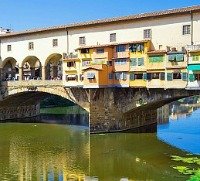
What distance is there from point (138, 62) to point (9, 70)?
2398 cm

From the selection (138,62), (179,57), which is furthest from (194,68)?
(138,62)

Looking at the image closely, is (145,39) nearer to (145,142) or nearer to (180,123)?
(145,142)

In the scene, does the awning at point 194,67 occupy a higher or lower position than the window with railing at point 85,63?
lower

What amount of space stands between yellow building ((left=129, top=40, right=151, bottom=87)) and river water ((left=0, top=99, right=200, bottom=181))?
5.54 m

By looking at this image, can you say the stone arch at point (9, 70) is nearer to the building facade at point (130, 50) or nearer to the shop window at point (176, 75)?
the building facade at point (130, 50)

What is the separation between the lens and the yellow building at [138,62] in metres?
34.6

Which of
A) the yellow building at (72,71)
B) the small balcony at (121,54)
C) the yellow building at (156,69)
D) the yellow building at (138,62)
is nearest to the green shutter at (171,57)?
the yellow building at (156,69)

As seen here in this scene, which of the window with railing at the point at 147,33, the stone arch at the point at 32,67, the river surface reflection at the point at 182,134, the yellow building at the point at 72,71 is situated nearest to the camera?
the river surface reflection at the point at 182,134

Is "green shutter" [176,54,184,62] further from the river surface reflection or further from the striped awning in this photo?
the river surface reflection

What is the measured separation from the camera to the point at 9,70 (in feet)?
174

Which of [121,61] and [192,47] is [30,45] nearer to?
[121,61]

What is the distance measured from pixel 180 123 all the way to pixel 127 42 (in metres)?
18.2

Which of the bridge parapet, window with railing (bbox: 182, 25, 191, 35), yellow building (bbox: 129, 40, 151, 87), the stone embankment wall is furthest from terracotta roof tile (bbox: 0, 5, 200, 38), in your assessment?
the stone embankment wall

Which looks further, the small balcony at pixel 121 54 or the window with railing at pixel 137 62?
the small balcony at pixel 121 54
